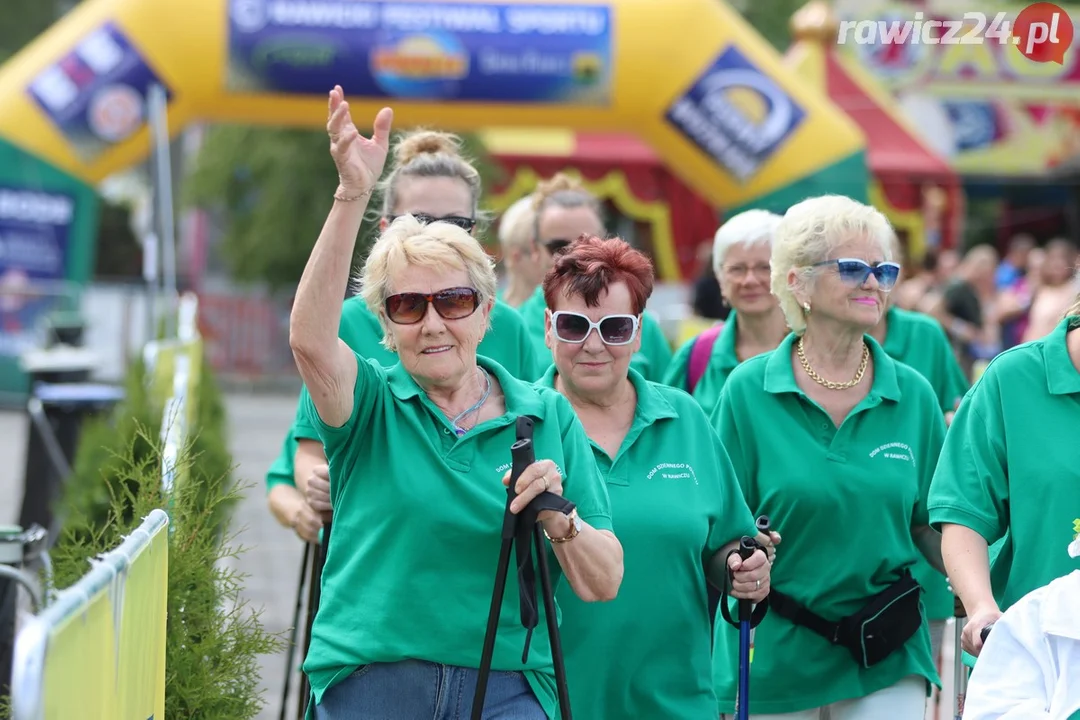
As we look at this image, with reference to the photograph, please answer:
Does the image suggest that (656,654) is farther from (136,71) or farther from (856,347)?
(136,71)

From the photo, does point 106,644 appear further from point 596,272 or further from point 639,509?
point 596,272

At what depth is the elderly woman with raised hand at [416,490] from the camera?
329 cm

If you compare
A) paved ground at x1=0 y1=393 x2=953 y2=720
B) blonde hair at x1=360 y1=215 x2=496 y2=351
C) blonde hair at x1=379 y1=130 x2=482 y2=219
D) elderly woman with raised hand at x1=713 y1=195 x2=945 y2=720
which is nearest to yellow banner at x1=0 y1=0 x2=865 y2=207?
paved ground at x1=0 y1=393 x2=953 y2=720

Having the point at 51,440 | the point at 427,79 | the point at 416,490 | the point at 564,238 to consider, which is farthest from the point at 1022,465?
the point at 427,79

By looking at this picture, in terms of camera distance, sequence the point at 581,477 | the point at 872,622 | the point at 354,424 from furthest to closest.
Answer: the point at 872,622 → the point at 581,477 → the point at 354,424

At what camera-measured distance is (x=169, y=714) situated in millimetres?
3822

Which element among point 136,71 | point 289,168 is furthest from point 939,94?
point 136,71

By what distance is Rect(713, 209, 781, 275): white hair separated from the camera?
569cm

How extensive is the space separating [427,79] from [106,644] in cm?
1435

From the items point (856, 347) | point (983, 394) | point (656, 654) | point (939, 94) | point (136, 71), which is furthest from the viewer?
point (939, 94)

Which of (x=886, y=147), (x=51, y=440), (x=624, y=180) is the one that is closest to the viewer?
(x=51, y=440)

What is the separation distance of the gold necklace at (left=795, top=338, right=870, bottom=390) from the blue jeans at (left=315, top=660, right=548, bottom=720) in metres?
1.63

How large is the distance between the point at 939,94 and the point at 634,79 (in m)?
16.2

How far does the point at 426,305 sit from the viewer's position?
3.48m
